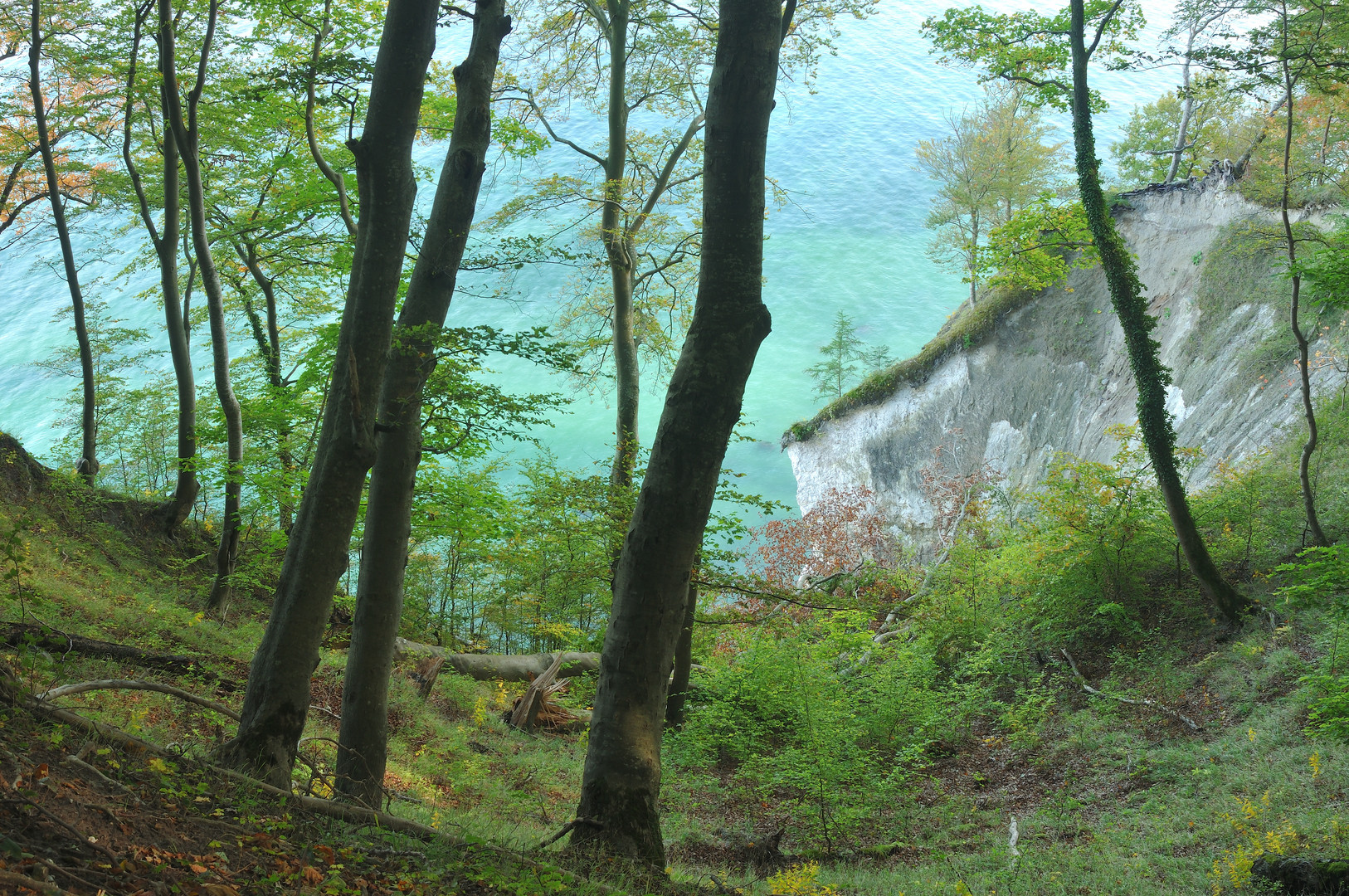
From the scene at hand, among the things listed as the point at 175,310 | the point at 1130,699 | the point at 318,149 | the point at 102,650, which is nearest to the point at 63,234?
the point at 175,310

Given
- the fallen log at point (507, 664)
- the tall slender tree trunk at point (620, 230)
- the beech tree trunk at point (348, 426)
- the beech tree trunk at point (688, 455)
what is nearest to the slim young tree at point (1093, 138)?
the tall slender tree trunk at point (620, 230)

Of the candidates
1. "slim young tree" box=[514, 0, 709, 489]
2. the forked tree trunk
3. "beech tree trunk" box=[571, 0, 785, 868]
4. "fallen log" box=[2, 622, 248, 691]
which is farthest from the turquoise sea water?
"beech tree trunk" box=[571, 0, 785, 868]

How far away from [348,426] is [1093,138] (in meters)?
10.7

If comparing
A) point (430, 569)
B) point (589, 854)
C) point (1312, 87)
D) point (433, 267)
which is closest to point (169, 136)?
point (433, 267)

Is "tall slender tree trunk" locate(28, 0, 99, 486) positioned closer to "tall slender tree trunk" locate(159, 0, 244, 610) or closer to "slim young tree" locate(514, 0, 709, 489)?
"tall slender tree trunk" locate(159, 0, 244, 610)

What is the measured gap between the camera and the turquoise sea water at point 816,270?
154 ft

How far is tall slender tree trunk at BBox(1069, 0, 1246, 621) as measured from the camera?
991 centimetres

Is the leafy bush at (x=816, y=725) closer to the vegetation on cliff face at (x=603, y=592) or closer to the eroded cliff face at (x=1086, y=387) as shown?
the vegetation on cliff face at (x=603, y=592)

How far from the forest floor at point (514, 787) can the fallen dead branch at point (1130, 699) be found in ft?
0.24

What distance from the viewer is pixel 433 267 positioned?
220 inches

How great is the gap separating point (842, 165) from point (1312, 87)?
4996cm

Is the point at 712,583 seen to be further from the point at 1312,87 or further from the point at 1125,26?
the point at 1312,87

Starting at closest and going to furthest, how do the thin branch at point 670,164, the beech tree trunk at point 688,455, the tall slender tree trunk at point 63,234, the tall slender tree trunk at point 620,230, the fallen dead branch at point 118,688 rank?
the fallen dead branch at point 118,688 → the beech tree trunk at point 688,455 → the tall slender tree trunk at point 63,234 → the tall slender tree trunk at point 620,230 → the thin branch at point 670,164

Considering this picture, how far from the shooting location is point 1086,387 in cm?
1964
